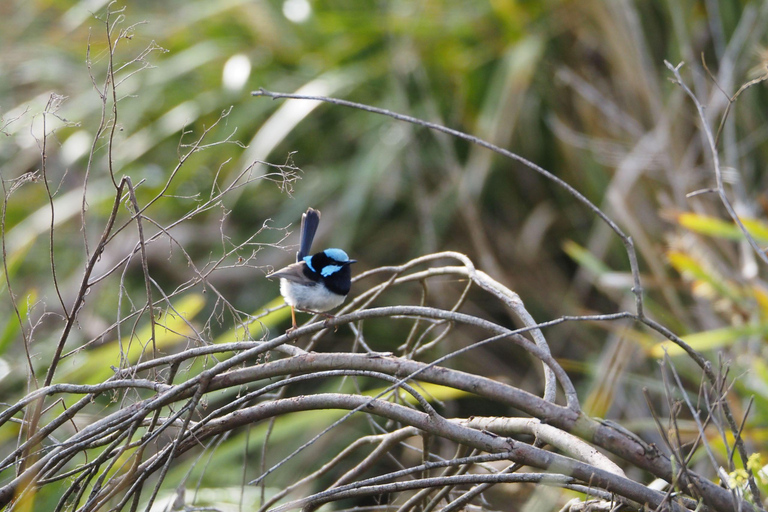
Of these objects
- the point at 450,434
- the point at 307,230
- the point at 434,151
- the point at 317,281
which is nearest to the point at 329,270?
the point at 317,281

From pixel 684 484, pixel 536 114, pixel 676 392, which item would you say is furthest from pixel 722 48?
pixel 684 484

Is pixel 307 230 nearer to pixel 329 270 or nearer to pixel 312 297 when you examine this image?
pixel 329 270

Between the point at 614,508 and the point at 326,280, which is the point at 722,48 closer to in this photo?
the point at 326,280

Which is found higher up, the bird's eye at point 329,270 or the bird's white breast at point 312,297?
the bird's eye at point 329,270

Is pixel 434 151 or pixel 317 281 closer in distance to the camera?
pixel 317 281

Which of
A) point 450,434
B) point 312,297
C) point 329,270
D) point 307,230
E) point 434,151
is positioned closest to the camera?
point 450,434

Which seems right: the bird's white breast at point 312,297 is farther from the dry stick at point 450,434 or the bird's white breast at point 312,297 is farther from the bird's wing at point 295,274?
the dry stick at point 450,434

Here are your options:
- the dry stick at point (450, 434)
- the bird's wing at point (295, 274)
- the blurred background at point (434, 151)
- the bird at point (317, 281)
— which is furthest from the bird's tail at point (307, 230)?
the dry stick at point (450, 434)
